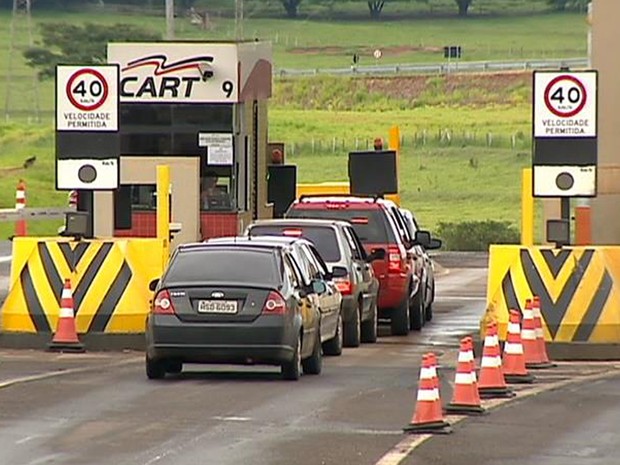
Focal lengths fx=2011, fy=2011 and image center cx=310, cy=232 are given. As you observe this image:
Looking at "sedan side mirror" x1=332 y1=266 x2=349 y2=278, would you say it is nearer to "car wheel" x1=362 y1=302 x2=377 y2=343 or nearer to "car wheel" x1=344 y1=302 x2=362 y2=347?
"car wheel" x1=344 y1=302 x2=362 y2=347

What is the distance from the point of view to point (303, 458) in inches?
531

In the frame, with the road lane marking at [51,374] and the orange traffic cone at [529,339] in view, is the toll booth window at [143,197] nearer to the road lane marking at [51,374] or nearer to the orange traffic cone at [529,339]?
the road lane marking at [51,374]

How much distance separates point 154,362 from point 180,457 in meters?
5.31

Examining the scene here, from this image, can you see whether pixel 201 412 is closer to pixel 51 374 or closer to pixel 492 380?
pixel 492 380

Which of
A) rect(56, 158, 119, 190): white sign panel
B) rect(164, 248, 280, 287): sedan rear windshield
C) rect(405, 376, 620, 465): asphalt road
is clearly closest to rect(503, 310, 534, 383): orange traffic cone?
rect(405, 376, 620, 465): asphalt road

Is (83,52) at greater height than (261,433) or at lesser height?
greater

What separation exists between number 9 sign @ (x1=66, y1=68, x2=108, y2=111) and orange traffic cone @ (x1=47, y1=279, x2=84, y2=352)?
2.38 m

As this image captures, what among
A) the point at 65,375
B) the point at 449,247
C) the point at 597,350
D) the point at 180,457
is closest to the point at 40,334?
the point at 65,375

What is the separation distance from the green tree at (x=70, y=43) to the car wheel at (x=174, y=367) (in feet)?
228

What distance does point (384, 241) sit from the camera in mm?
26359

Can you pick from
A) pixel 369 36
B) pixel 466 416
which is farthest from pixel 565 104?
pixel 369 36

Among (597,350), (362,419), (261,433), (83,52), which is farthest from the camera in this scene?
(83,52)

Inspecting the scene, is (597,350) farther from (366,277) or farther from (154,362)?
(154,362)

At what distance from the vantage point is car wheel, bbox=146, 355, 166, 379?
18766 mm
